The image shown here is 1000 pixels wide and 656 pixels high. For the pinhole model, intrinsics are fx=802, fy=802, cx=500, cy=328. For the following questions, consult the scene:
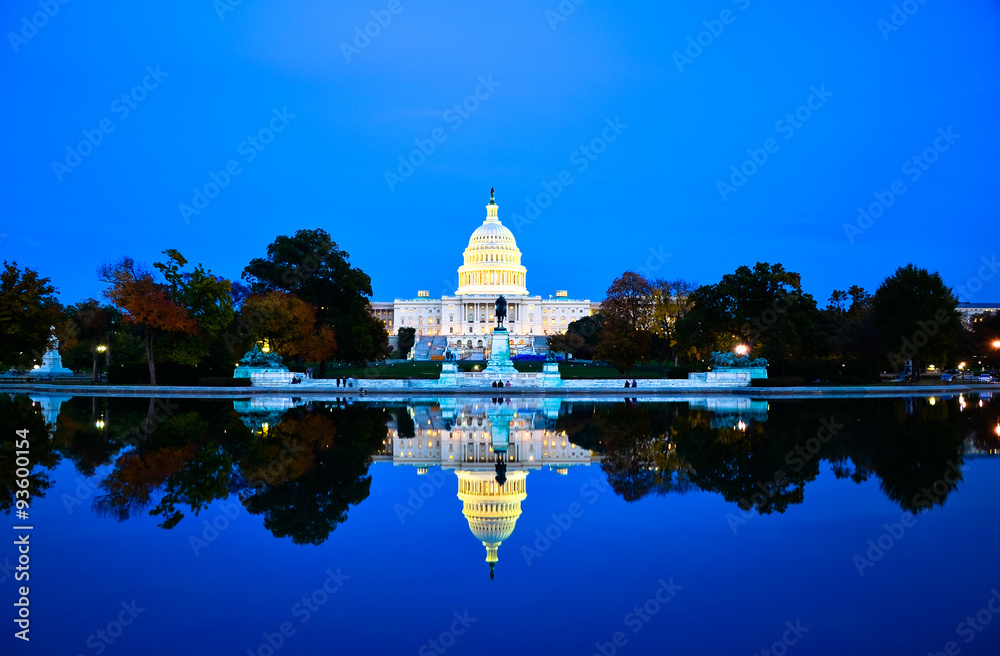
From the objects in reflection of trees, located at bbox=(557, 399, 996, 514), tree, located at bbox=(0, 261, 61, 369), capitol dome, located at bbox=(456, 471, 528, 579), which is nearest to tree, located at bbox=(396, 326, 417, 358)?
tree, located at bbox=(0, 261, 61, 369)

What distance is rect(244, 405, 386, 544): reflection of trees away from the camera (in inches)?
461

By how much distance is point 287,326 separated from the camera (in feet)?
167

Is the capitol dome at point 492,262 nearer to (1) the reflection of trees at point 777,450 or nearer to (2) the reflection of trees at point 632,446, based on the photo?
(2) the reflection of trees at point 632,446

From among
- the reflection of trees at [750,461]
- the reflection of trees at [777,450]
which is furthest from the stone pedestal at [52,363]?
the reflection of trees at [750,461]

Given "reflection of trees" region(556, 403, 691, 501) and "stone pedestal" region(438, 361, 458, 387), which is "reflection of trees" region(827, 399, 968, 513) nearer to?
"reflection of trees" region(556, 403, 691, 501)

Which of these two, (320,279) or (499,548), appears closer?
(499,548)

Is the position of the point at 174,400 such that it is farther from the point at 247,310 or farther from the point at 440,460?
the point at 440,460

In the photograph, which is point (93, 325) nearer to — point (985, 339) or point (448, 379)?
point (448, 379)

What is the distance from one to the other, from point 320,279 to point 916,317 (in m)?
41.5

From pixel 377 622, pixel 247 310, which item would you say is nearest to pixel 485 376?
pixel 247 310

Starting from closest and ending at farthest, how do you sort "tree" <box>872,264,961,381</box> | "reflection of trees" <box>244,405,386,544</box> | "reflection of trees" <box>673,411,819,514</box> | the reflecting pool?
the reflecting pool, "reflection of trees" <box>244,405,386,544</box>, "reflection of trees" <box>673,411,819,514</box>, "tree" <box>872,264,961,381</box>

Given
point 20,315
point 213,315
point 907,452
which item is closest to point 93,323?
point 213,315

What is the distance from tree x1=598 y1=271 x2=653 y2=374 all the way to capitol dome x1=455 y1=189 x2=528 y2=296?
9172 centimetres

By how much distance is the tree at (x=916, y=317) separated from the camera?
53438 mm
